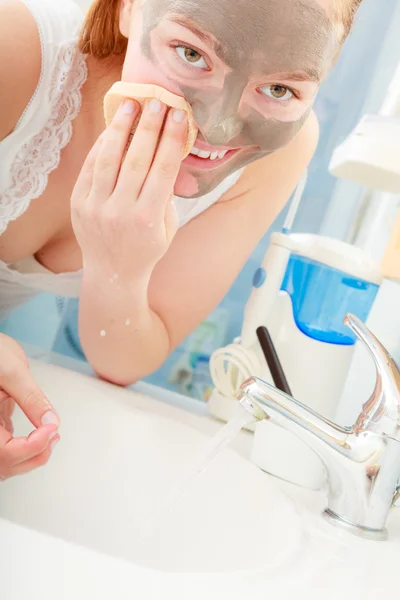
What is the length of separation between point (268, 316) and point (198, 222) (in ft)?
0.54

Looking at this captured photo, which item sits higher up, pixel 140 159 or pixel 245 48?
pixel 245 48

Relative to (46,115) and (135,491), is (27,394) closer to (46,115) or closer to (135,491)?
(135,491)

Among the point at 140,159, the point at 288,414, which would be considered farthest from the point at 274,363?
the point at 140,159

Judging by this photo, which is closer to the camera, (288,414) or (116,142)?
(288,414)

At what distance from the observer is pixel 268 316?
0.84 m

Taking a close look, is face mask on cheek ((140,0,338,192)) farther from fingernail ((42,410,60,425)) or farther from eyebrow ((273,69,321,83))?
fingernail ((42,410,60,425))

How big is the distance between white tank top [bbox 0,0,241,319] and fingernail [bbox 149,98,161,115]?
0.55 feet

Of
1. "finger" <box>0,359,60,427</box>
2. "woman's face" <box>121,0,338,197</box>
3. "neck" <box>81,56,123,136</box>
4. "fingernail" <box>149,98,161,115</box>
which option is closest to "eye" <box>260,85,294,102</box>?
"woman's face" <box>121,0,338,197</box>

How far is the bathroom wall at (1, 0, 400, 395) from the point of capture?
0.98 meters

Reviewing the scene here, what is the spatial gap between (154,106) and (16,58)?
0.62 feet

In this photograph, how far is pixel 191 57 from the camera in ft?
2.07

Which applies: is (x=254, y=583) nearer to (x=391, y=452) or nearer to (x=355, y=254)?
(x=391, y=452)

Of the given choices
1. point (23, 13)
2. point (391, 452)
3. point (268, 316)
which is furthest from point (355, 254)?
point (23, 13)

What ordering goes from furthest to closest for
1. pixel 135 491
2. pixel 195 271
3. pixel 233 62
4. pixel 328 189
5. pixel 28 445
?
1. pixel 328 189
2. pixel 195 271
3. pixel 135 491
4. pixel 233 62
5. pixel 28 445
